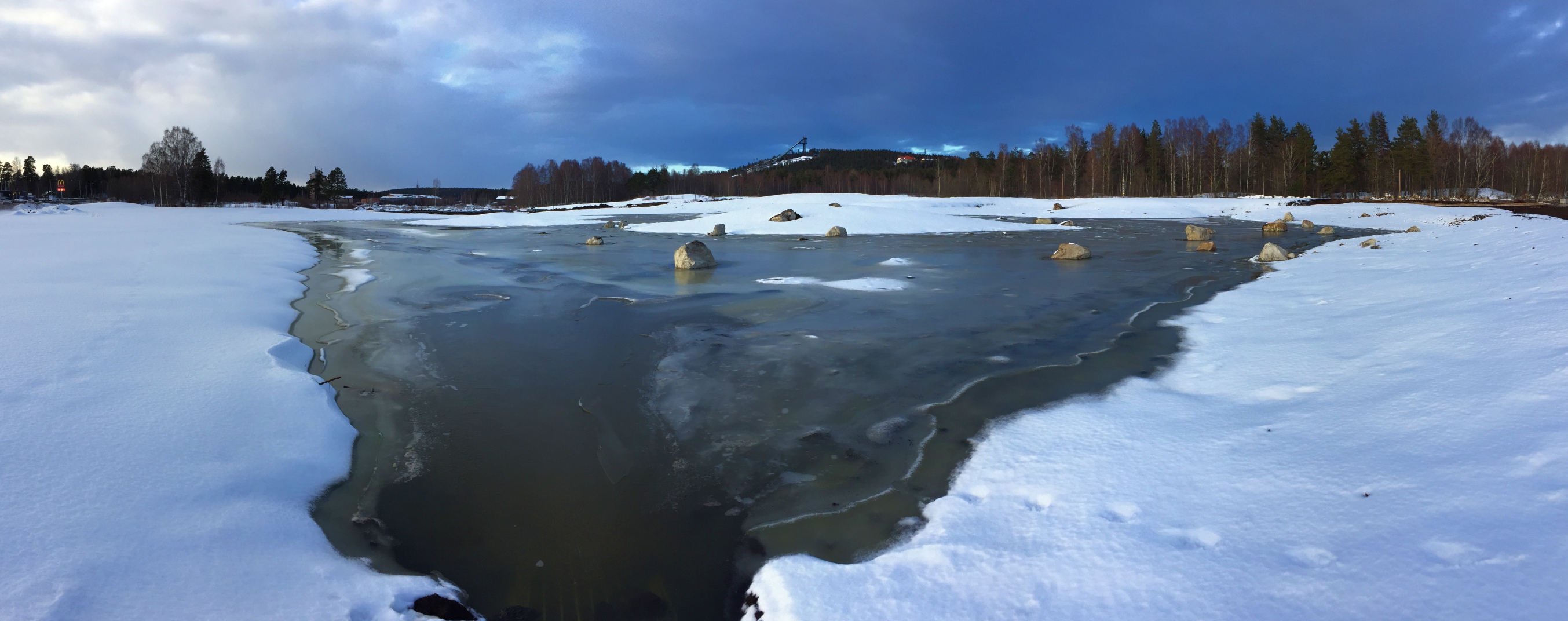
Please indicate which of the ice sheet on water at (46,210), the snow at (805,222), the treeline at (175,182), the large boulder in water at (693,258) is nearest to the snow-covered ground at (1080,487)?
the large boulder in water at (693,258)

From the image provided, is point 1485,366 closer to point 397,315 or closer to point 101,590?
point 101,590

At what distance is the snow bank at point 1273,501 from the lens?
80.6 inches

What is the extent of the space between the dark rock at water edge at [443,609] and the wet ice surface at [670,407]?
103mm

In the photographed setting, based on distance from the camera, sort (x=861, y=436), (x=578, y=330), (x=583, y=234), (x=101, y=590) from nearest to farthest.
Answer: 1. (x=101, y=590)
2. (x=861, y=436)
3. (x=578, y=330)
4. (x=583, y=234)

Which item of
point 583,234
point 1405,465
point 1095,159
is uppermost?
point 1095,159

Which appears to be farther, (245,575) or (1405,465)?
(1405,465)

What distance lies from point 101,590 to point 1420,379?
563 centimetres

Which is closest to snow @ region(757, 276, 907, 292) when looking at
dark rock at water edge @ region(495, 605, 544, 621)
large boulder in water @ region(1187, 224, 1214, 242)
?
dark rock at water edge @ region(495, 605, 544, 621)

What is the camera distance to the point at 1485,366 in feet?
12.0

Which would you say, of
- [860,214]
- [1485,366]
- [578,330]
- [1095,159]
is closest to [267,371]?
[578,330]

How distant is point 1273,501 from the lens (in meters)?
→ 2.65

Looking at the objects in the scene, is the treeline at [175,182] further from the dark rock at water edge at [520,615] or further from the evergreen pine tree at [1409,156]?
the evergreen pine tree at [1409,156]

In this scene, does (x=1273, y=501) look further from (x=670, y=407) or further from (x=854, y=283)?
(x=854, y=283)

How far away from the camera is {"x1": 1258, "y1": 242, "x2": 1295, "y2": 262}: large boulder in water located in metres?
12.4
